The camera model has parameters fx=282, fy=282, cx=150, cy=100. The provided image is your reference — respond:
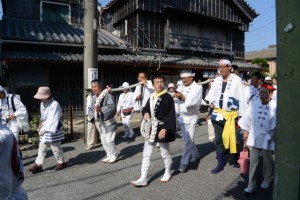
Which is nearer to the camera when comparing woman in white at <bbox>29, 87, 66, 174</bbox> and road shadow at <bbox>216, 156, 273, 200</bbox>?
road shadow at <bbox>216, 156, 273, 200</bbox>

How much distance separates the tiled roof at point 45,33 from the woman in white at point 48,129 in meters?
5.87

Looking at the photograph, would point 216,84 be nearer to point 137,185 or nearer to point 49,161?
point 137,185

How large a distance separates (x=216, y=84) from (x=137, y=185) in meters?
2.31

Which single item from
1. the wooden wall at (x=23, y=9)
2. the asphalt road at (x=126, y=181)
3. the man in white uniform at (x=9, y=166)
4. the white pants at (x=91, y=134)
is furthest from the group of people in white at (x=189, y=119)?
the wooden wall at (x=23, y=9)

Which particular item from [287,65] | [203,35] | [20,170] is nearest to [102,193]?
[20,170]

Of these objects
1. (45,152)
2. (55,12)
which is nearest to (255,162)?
(45,152)

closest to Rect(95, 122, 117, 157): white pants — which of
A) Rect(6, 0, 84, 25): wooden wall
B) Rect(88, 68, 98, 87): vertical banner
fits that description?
Rect(88, 68, 98, 87): vertical banner

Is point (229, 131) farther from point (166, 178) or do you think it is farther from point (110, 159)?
point (110, 159)

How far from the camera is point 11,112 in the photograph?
5.56 metres

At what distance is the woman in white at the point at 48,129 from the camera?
5.36 m

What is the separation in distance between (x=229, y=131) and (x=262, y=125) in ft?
2.65

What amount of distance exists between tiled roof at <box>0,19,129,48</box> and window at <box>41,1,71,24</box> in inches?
14.5

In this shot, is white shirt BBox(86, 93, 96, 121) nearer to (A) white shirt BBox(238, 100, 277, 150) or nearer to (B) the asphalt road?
(B) the asphalt road

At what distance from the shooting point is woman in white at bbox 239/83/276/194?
4.05 metres
